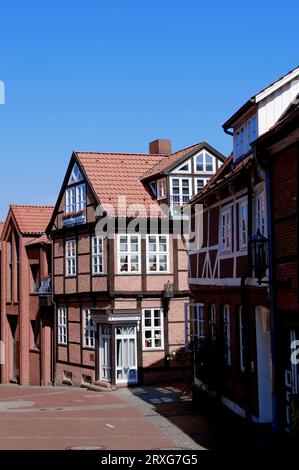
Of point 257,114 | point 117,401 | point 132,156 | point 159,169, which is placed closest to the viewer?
point 257,114

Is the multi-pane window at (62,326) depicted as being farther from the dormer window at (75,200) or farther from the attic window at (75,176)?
the attic window at (75,176)

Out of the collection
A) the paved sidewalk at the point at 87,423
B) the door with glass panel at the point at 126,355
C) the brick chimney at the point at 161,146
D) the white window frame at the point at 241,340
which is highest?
the brick chimney at the point at 161,146

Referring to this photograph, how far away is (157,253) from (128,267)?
1362 millimetres

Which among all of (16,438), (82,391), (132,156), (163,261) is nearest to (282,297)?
(16,438)

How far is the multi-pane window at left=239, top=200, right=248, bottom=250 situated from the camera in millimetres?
16516

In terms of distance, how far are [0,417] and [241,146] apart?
1075 cm

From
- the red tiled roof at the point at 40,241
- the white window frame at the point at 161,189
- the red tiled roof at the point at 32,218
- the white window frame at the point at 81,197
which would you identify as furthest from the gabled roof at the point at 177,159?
the red tiled roof at the point at 32,218

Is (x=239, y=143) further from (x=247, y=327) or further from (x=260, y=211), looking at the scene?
(x=247, y=327)

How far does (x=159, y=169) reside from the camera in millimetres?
30188

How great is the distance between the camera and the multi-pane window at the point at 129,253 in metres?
27.8

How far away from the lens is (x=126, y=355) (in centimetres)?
2756

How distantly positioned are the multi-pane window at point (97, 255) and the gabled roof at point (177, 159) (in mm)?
3609

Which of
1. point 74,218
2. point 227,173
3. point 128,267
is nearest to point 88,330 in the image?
point 128,267

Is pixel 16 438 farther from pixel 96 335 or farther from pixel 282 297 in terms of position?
pixel 96 335
